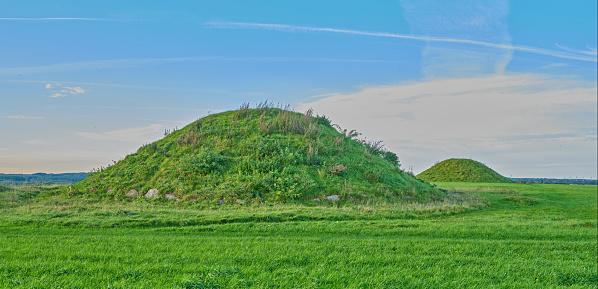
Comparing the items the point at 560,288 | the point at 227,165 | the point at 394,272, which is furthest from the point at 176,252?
the point at 227,165

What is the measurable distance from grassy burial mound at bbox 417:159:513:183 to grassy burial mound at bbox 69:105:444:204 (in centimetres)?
3333

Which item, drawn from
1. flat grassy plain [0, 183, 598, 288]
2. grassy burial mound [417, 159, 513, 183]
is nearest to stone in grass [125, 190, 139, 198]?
flat grassy plain [0, 183, 598, 288]

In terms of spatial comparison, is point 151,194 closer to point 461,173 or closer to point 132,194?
point 132,194

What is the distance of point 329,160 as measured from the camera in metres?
26.3

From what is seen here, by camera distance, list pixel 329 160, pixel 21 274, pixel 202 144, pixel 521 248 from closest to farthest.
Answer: pixel 21 274
pixel 521 248
pixel 329 160
pixel 202 144

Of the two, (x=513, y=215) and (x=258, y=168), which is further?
(x=258, y=168)

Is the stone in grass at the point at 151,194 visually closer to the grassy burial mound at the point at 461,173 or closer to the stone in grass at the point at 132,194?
the stone in grass at the point at 132,194

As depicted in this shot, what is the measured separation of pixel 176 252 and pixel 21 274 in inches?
117

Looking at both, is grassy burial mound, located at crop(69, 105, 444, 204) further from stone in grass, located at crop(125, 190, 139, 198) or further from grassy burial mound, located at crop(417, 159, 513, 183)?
grassy burial mound, located at crop(417, 159, 513, 183)

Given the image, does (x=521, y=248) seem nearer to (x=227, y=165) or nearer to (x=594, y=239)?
(x=594, y=239)

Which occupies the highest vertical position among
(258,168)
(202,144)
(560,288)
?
(202,144)

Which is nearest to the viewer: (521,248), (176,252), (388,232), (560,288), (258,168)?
(560,288)

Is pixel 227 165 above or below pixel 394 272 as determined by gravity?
above

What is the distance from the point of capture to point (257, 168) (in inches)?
942
